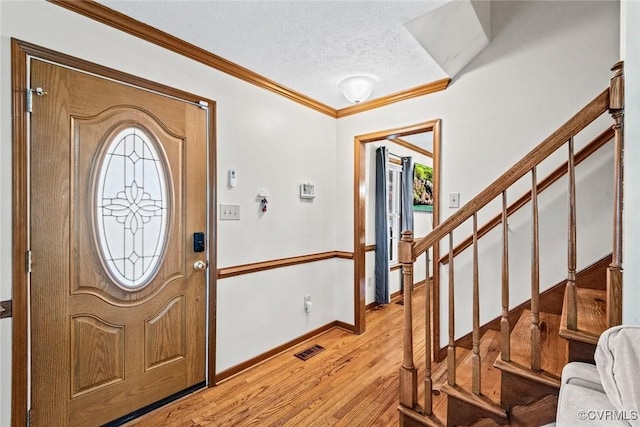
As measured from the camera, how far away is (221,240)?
2221 mm

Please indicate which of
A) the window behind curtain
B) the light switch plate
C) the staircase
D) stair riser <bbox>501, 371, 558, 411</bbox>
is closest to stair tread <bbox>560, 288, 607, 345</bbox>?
the staircase

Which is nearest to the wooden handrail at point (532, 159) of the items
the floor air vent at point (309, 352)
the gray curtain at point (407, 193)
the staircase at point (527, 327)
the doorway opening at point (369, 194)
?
the staircase at point (527, 327)

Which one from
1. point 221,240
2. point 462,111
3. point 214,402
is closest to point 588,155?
point 462,111

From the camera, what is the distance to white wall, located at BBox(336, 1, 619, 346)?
1967mm

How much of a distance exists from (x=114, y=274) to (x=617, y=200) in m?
2.32

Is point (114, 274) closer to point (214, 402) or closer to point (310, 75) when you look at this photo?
point (214, 402)

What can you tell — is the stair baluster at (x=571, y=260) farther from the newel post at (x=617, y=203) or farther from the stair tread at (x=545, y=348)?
the stair tread at (x=545, y=348)

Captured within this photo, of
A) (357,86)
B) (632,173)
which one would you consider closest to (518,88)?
(357,86)

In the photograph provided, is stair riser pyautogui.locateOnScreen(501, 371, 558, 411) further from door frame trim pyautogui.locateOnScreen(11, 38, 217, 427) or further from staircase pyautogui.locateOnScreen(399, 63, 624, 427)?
door frame trim pyautogui.locateOnScreen(11, 38, 217, 427)

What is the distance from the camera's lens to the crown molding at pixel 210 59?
1.63 metres

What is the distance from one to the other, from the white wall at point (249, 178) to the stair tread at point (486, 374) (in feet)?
4.82

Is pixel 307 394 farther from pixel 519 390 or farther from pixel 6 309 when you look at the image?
pixel 6 309

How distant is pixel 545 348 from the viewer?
1486 millimetres

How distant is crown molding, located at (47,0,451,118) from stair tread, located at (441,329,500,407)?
1.90 metres
